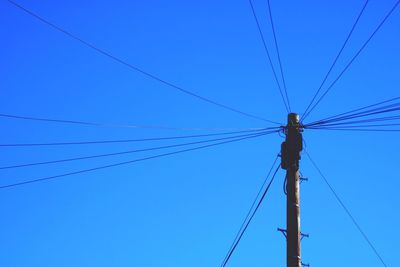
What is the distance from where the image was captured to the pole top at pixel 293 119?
1089 centimetres

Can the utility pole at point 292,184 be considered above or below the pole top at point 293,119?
below

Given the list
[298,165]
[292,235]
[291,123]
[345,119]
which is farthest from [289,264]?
[345,119]

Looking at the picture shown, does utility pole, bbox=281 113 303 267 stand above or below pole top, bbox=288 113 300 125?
below

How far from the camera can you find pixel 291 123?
1088 cm

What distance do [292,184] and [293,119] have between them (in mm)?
1373

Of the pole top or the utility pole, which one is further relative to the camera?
Result: the pole top

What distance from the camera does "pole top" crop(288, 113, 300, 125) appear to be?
10891 mm

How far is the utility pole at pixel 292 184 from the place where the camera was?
379 inches

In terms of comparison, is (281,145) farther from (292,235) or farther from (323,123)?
(292,235)

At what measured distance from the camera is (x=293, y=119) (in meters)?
10.9

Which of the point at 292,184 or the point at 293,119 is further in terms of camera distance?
the point at 293,119

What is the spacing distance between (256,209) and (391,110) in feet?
10.9

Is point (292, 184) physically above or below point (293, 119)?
below

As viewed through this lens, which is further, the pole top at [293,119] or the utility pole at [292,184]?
the pole top at [293,119]
